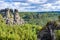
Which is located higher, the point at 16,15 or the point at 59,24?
the point at 59,24

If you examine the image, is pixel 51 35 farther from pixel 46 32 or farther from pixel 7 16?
pixel 7 16

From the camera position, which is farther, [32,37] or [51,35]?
[32,37]

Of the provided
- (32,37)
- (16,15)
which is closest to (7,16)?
(16,15)

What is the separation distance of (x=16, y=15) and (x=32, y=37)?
168ft

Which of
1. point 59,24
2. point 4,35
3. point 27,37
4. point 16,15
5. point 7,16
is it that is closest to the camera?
point 59,24

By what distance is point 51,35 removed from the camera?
92.5 feet

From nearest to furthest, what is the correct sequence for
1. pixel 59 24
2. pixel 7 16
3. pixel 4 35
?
pixel 59 24
pixel 4 35
pixel 7 16

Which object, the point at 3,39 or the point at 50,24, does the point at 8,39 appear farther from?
the point at 50,24

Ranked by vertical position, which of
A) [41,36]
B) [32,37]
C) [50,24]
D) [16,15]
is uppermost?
[50,24]

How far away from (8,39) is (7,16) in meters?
48.2

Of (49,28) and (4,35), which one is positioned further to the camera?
(4,35)

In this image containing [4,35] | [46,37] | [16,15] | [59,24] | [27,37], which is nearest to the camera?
[59,24]

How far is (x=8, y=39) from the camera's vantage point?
30.4 metres

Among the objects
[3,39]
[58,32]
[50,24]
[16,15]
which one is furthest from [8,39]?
[16,15]
